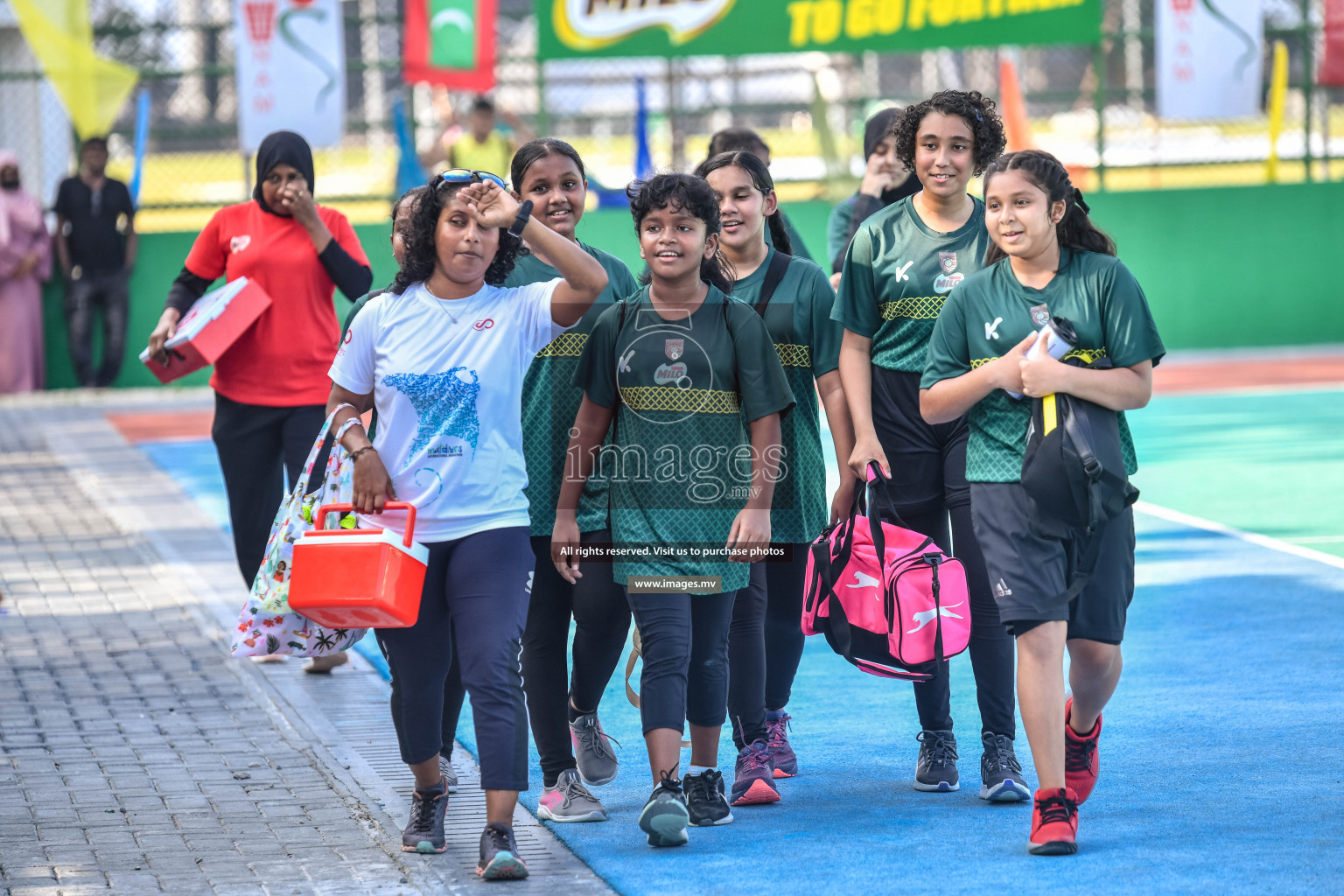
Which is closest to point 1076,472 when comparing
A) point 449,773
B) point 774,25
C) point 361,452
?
point 361,452

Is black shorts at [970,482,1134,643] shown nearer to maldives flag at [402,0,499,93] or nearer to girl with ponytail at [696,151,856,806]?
girl with ponytail at [696,151,856,806]

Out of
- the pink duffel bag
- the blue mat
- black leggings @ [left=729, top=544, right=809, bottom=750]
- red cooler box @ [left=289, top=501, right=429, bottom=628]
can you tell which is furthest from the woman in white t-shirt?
the pink duffel bag

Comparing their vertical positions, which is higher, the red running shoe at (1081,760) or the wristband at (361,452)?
the wristband at (361,452)

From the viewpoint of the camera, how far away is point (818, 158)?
64.0 ft

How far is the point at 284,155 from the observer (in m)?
7.25

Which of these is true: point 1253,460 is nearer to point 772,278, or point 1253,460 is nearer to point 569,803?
point 772,278

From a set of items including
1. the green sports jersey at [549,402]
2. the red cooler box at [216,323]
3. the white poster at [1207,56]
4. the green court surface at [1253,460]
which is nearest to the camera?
the green sports jersey at [549,402]

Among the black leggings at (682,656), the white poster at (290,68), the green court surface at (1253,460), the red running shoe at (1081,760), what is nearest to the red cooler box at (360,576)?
the black leggings at (682,656)

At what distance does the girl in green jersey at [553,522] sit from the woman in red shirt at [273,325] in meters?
1.79

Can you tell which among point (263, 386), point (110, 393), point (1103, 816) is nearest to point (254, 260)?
point (263, 386)

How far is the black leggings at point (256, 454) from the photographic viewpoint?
24.2 ft

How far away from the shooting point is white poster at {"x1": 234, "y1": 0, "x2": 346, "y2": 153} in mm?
17453

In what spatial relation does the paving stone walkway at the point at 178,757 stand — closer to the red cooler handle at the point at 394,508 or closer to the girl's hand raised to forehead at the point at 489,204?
the red cooler handle at the point at 394,508

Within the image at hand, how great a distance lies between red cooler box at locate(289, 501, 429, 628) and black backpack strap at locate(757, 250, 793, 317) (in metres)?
1.42
